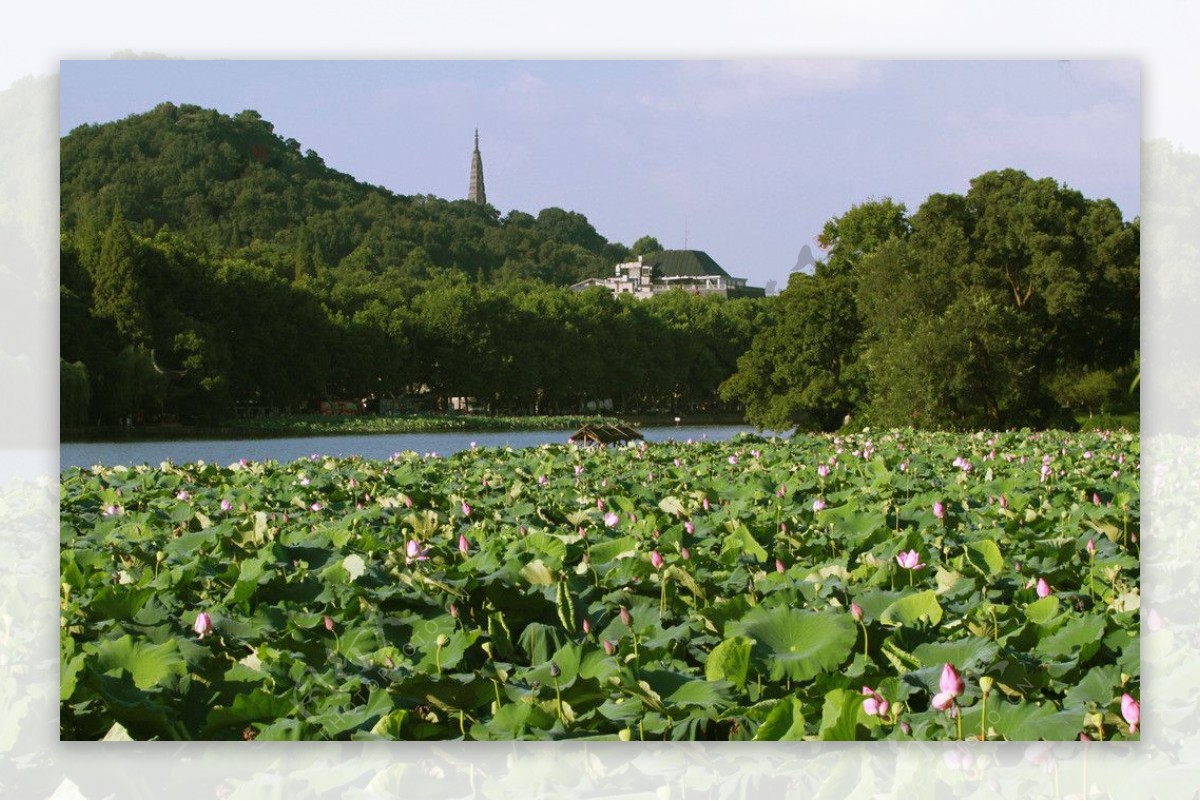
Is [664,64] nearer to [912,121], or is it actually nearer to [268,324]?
[912,121]

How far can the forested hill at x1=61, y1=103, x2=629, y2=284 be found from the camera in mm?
5211

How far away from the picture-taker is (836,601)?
3186 millimetres

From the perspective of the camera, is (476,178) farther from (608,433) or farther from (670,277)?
(608,433)

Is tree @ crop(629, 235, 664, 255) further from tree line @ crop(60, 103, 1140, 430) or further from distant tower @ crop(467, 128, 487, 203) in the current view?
distant tower @ crop(467, 128, 487, 203)

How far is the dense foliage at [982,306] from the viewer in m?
13.5

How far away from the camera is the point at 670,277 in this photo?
7.83m

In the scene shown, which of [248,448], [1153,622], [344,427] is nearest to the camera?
[1153,622]

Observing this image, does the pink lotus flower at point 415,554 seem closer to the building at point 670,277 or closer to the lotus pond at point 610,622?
the lotus pond at point 610,622

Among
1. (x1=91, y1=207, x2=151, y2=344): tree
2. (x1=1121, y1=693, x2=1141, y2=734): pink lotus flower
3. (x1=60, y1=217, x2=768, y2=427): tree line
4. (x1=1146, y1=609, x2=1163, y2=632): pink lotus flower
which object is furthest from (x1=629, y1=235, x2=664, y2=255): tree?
(x1=1121, y1=693, x2=1141, y2=734): pink lotus flower

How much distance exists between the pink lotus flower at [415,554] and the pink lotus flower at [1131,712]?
6.06 feet

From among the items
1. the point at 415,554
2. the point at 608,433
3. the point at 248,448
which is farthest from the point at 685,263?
the point at 608,433

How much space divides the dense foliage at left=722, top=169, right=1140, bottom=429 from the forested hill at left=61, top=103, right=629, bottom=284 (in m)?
3.60

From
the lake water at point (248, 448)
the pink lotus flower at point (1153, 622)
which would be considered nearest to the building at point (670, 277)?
the lake water at point (248, 448)

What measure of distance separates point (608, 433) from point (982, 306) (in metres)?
6.15
